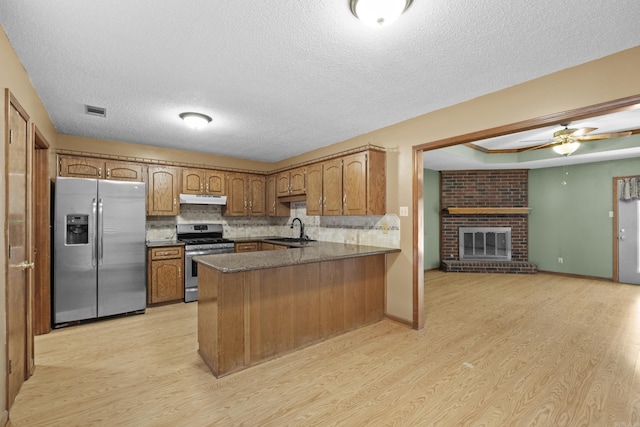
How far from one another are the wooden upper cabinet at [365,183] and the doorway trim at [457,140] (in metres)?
0.42

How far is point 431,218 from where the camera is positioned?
6754mm

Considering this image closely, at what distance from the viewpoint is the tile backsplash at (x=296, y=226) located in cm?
374

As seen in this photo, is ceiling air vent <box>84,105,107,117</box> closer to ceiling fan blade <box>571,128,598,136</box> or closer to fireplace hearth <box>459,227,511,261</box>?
ceiling fan blade <box>571,128,598,136</box>

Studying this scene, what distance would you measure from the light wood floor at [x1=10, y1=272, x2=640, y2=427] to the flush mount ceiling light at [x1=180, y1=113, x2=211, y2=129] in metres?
2.27

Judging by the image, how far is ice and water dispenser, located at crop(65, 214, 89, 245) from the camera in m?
3.37

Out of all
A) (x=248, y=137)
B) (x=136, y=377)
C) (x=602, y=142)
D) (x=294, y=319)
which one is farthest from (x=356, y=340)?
(x=602, y=142)

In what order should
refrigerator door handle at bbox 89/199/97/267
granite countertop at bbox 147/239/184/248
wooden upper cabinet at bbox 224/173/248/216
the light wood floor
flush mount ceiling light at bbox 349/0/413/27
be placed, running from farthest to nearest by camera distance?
wooden upper cabinet at bbox 224/173/248/216 < granite countertop at bbox 147/239/184/248 < refrigerator door handle at bbox 89/199/97/267 < the light wood floor < flush mount ceiling light at bbox 349/0/413/27

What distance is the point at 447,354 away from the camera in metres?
2.69

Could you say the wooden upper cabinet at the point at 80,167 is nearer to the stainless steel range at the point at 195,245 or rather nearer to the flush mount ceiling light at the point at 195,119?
the stainless steel range at the point at 195,245

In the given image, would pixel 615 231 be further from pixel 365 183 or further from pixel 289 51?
pixel 289 51

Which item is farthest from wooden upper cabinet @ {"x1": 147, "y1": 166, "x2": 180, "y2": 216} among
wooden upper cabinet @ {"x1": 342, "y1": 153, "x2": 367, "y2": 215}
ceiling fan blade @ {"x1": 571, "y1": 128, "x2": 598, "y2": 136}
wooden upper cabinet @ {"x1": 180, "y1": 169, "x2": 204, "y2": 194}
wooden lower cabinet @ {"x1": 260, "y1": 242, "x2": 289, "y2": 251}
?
ceiling fan blade @ {"x1": 571, "y1": 128, "x2": 598, "y2": 136}

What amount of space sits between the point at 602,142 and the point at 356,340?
17.0ft

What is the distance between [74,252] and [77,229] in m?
0.26

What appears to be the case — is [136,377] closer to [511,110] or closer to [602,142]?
[511,110]
